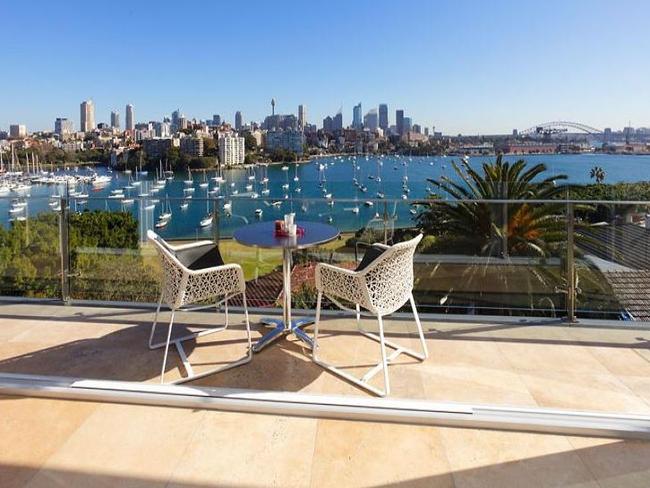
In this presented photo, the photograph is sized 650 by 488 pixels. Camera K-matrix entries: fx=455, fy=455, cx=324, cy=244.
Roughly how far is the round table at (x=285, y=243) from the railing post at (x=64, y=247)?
177cm

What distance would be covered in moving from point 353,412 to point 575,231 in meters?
2.61

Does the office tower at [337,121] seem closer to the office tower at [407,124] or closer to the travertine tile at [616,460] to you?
the office tower at [407,124]

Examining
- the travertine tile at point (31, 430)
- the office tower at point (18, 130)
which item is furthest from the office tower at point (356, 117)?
the travertine tile at point (31, 430)

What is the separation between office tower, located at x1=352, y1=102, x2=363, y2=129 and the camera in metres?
57.7

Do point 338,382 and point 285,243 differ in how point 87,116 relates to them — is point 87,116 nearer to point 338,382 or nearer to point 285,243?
point 285,243

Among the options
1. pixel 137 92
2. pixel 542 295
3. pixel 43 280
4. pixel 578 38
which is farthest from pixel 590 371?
pixel 137 92

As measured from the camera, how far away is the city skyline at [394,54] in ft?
38.6

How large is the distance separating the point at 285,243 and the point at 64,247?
2.51m

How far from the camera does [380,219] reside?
4.02 meters

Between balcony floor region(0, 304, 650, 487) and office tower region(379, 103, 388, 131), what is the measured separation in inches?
2103

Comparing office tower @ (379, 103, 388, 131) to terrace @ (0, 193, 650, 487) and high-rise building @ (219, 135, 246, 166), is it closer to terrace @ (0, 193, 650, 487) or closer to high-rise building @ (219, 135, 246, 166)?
high-rise building @ (219, 135, 246, 166)

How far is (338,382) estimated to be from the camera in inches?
105

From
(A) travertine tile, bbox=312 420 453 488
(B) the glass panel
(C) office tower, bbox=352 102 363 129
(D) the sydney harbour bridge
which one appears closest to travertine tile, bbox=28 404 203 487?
(A) travertine tile, bbox=312 420 453 488

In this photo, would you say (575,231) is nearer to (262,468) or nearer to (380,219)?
(380,219)
